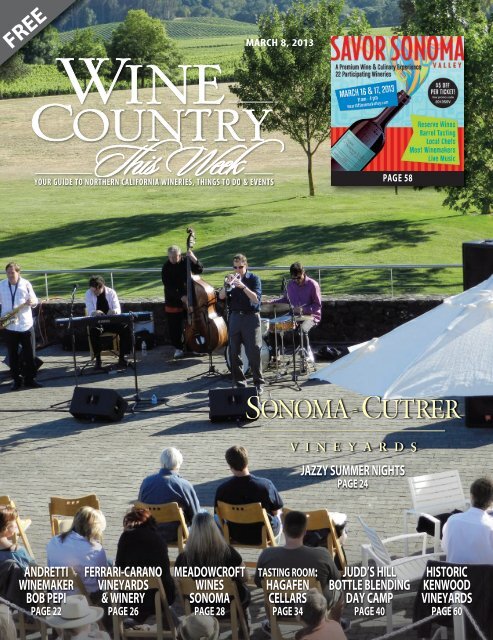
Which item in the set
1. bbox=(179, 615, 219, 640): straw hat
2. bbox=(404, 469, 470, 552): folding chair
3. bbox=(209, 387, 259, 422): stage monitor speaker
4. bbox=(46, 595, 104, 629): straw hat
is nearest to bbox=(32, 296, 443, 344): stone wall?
bbox=(209, 387, 259, 422): stage monitor speaker

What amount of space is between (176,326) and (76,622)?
1093 centimetres

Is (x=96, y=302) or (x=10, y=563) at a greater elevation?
(x=96, y=302)

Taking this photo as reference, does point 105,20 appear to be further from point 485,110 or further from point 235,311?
point 235,311

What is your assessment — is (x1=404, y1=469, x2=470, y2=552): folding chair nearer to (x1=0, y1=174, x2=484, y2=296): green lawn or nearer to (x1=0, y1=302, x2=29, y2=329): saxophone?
(x1=0, y1=302, x2=29, y2=329): saxophone

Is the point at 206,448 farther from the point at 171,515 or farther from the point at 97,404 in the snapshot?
the point at 171,515

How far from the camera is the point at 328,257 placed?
3988cm

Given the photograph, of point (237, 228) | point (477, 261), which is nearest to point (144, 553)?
point (477, 261)

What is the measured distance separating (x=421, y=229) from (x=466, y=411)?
28851 mm

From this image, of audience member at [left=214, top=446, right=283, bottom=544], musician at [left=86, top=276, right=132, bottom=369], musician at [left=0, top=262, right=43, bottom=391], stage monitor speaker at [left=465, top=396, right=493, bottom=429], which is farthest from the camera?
musician at [left=86, top=276, right=132, bottom=369]

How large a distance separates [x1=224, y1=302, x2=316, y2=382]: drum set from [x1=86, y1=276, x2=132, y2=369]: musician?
177cm

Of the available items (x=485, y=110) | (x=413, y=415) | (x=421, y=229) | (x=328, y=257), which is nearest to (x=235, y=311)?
(x=413, y=415)

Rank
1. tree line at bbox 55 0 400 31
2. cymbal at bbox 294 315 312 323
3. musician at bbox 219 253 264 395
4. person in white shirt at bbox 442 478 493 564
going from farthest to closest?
tree line at bbox 55 0 400 31 → cymbal at bbox 294 315 312 323 → musician at bbox 219 253 264 395 → person in white shirt at bbox 442 478 493 564

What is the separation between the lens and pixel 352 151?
72.4ft

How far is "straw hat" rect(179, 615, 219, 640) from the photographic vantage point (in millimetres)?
6438
